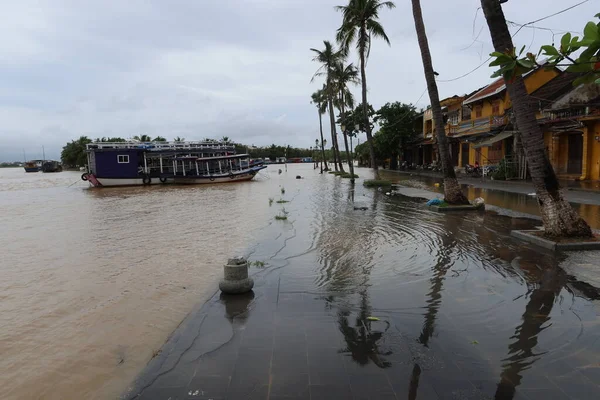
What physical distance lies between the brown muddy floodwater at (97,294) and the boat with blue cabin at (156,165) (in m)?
25.2

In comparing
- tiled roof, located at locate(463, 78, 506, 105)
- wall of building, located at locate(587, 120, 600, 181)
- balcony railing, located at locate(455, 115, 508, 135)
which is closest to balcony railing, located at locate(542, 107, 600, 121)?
wall of building, located at locate(587, 120, 600, 181)

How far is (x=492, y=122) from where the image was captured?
2488 centimetres

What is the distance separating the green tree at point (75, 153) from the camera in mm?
95312

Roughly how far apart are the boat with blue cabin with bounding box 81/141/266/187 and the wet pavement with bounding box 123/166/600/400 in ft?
108

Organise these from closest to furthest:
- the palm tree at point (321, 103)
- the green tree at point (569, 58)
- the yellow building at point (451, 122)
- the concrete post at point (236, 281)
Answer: the green tree at point (569, 58)
the concrete post at point (236, 281)
the yellow building at point (451, 122)
the palm tree at point (321, 103)

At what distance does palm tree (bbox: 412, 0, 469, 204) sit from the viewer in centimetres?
1315

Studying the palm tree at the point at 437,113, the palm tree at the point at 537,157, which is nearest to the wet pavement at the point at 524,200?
the palm tree at the point at 437,113

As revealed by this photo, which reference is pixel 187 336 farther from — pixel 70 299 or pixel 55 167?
pixel 55 167

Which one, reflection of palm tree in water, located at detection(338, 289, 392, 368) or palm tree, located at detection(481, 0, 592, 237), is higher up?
palm tree, located at detection(481, 0, 592, 237)

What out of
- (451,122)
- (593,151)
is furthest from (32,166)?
(593,151)

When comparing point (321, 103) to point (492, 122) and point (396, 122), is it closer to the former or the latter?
point (396, 122)

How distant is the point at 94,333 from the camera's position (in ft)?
17.0

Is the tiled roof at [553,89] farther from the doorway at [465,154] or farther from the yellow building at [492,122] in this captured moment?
the doorway at [465,154]

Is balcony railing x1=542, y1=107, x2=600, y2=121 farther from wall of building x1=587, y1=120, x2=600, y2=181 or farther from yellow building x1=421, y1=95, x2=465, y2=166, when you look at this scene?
yellow building x1=421, y1=95, x2=465, y2=166
